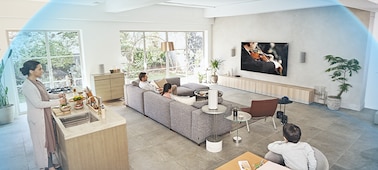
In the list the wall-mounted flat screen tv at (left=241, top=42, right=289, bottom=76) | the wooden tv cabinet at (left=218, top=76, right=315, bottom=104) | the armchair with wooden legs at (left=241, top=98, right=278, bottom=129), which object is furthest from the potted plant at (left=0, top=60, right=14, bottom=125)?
the wall-mounted flat screen tv at (left=241, top=42, right=289, bottom=76)

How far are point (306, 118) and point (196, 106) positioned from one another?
3.05 meters

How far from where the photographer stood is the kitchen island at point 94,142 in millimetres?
2834

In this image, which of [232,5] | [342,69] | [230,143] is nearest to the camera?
[230,143]

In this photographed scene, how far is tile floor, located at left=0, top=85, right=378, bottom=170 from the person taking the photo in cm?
385

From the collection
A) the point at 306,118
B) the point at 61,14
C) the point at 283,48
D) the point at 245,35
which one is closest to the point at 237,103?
the point at 306,118

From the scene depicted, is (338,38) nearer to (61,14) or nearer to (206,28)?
(206,28)

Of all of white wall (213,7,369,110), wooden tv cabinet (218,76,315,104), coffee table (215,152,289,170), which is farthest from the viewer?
wooden tv cabinet (218,76,315,104)

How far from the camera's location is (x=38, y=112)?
3211mm

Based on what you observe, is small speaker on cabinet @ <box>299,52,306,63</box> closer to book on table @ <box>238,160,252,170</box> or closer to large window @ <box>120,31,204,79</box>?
large window @ <box>120,31,204,79</box>

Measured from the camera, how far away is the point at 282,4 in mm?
6820

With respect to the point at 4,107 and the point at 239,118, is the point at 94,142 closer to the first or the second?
the point at 239,118

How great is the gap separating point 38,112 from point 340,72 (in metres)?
7.00

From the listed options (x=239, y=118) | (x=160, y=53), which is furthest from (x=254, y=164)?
(x=160, y=53)

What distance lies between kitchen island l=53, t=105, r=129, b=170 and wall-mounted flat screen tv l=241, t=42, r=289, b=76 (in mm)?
6213
